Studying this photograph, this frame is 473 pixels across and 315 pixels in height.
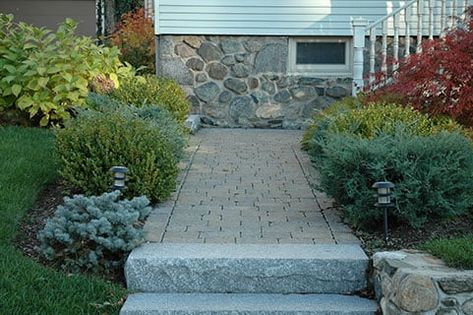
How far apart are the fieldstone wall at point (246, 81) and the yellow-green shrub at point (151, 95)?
1.68m

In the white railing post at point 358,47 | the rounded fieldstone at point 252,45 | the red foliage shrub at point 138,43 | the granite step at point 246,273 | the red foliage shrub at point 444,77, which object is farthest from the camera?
the red foliage shrub at point 138,43

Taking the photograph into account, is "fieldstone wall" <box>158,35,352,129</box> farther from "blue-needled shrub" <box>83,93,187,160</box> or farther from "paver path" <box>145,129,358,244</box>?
"blue-needled shrub" <box>83,93,187,160</box>

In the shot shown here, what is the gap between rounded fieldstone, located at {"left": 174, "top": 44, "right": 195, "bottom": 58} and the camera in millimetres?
11711

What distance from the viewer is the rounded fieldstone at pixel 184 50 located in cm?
1171

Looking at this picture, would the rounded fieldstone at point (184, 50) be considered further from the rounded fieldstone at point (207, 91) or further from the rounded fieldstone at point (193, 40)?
the rounded fieldstone at point (207, 91)

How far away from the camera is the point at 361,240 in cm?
555

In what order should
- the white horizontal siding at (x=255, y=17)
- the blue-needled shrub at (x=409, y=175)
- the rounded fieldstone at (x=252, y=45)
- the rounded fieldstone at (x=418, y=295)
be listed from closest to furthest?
the rounded fieldstone at (x=418, y=295) → the blue-needled shrub at (x=409, y=175) → the white horizontal siding at (x=255, y=17) → the rounded fieldstone at (x=252, y=45)

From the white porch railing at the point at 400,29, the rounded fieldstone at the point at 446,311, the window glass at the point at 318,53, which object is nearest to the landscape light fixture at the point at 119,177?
the rounded fieldstone at the point at 446,311

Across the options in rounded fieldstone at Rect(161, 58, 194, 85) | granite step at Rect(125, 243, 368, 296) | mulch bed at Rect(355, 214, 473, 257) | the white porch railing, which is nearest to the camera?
granite step at Rect(125, 243, 368, 296)

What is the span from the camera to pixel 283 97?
464 inches

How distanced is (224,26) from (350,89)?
205 cm

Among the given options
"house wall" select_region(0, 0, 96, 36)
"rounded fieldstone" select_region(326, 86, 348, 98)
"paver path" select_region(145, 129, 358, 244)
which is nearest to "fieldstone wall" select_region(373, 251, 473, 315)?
"paver path" select_region(145, 129, 358, 244)

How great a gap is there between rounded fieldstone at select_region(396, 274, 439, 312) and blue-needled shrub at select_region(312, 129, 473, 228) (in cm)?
113

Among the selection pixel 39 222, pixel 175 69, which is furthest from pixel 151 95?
pixel 39 222
